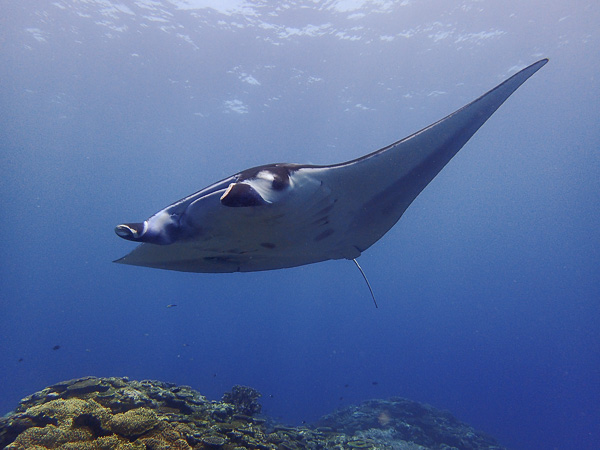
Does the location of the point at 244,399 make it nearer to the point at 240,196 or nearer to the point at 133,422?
the point at 133,422

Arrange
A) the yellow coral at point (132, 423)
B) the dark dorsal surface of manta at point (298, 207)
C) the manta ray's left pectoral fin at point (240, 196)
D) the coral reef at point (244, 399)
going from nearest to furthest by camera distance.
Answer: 1. the manta ray's left pectoral fin at point (240, 196)
2. the dark dorsal surface of manta at point (298, 207)
3. the yellow coral at point (132, 423)
4. the coral reef at point (244, 399)

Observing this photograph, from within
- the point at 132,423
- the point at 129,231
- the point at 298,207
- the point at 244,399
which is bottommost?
the point at 244,399

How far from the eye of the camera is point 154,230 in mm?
2061

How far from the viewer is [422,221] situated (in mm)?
62312

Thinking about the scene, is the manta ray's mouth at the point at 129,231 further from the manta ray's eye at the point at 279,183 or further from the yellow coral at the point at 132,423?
the yellow coral at the point at 132,423

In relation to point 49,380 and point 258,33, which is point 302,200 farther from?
point 49,380

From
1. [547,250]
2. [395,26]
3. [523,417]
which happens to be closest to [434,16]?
[395,26]

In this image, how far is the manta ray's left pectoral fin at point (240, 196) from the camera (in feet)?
5.43

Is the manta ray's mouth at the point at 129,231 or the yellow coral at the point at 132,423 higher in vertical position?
the manta ray's mouth at the point at 129,231

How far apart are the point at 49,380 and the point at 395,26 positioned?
54405 millimetres

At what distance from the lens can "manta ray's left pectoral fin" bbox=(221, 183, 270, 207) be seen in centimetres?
166

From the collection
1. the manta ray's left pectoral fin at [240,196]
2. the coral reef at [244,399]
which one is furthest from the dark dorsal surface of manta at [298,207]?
the coral reef at [244,399]

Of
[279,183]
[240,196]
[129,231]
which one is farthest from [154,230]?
[279,183]

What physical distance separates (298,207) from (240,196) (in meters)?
0.73
